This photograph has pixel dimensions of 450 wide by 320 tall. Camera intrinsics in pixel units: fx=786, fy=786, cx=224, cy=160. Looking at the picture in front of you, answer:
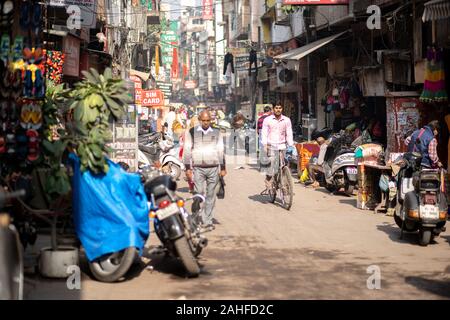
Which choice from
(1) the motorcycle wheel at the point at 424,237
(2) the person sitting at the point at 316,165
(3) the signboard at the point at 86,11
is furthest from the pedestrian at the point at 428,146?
(3) the signboard at the point at 86,11

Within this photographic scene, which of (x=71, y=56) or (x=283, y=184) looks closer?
(x=283, y=184)

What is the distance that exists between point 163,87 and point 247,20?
11.7 metres

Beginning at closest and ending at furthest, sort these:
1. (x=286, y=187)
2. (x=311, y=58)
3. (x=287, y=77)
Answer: (x=286, y=187) < (x=311, y=58) < (x=287, y=77)

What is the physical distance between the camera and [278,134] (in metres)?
14.7

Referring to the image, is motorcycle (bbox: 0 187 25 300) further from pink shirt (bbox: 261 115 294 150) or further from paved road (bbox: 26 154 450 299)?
pink shirt (bbox: 261 115 294 150)

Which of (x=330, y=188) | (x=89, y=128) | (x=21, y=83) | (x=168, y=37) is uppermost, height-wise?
(x=168, y=37)

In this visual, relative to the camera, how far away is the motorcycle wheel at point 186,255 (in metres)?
7.88

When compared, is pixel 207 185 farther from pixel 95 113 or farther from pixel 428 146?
pixel 428 146

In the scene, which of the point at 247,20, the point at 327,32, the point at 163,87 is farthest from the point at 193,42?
the point at 327,32

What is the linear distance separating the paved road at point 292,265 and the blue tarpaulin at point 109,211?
1.37 feet

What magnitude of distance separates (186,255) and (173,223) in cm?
35
